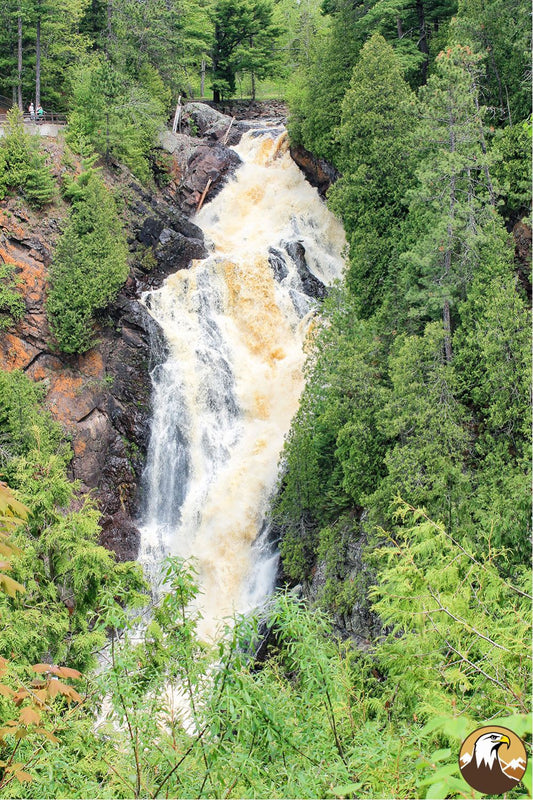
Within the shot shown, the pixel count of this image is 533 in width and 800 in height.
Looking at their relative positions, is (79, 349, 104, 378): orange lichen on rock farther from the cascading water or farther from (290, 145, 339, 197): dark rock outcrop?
(290, 145, 339, 197): dark rock outcrop

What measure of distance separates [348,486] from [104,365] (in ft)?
35.3

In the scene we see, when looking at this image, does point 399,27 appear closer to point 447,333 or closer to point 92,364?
point 447,333

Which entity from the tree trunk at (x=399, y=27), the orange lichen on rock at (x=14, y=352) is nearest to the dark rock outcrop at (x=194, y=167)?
the tree trunk at (x=399, y=27)

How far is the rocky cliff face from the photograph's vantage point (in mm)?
20859

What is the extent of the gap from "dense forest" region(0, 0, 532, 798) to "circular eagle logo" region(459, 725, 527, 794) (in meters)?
0.09

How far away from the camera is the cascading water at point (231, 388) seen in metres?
Result: 19.0

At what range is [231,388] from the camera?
21.7m

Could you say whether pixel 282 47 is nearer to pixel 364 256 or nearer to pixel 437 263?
pixel 364 256

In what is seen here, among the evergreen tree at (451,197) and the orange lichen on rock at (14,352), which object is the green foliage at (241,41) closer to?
the orange lichen on rock at (14,352)

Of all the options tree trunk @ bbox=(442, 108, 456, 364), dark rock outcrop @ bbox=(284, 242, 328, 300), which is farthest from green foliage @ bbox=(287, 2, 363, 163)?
tree trunk @ bbox=(442, 108, 456, 364)

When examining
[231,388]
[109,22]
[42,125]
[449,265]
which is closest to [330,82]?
[231,388]

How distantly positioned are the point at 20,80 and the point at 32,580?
27661 mm

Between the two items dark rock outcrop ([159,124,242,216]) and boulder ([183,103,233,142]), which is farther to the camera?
boulder ([183,103,233,142])

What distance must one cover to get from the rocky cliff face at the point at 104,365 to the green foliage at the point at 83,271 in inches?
20.1
